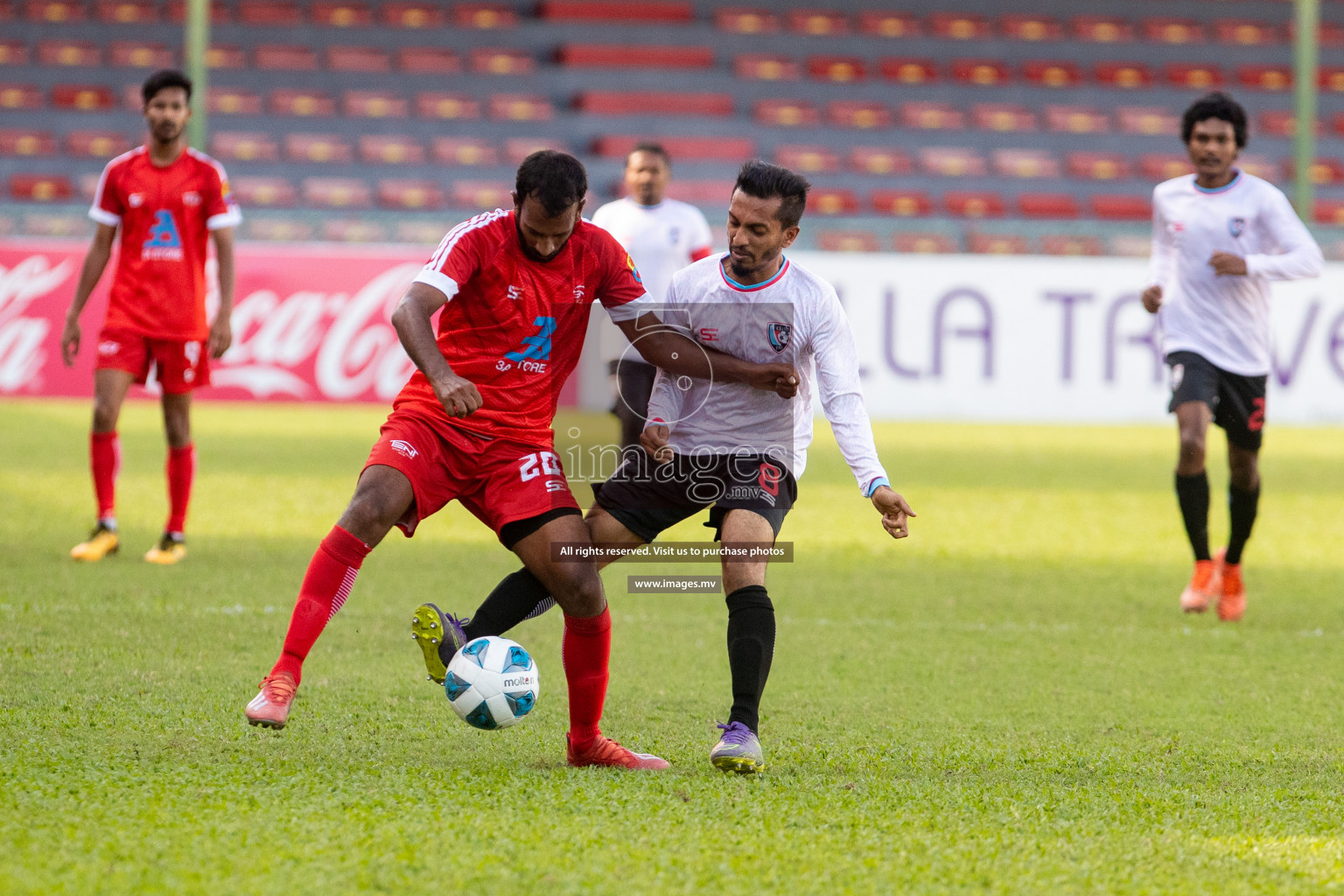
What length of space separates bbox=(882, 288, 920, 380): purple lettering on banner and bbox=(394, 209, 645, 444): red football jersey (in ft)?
37.0

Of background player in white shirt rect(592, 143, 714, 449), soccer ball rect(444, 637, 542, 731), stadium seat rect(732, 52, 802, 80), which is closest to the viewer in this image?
soccer ball rect(444, 637, 542, 731)

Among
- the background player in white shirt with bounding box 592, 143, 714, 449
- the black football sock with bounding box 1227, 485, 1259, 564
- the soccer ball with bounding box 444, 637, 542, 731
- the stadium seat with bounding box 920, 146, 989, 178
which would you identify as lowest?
the soccer ball with bounding box 444, 637, 542, 731

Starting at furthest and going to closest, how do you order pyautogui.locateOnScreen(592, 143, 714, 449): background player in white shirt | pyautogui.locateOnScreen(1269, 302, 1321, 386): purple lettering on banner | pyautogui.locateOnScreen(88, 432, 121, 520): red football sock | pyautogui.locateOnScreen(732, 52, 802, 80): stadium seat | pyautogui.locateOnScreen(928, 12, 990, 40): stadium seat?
pyautogui.locateOnScreen(928, 12, 990, 40): stadium seat, pyautogui.locateOnScreen(732, 52, 802, 80): stadium seat, pyautogui.locateOnScreen(1269, 302, 1321, 386): purple lettering on banner, pyautogui.locateOnScreen(592, 143, 714, 449): background player in white shirt, pyautogui.locateOnScreen(88, 432, 121, 520): red football sock

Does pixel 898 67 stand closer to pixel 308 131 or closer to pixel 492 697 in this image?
pixel 308 131

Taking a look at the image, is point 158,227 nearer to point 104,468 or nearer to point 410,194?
point 104,468

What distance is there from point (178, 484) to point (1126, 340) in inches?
422

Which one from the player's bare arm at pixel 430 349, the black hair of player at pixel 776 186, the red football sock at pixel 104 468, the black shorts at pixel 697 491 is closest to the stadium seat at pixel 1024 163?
the red football sock at pixel 104 468

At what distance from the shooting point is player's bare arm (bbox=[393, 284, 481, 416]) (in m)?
3.43

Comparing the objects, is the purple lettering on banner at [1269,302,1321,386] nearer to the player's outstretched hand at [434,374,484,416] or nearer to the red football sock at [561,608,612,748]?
the red football sock at [561,608,612,748]

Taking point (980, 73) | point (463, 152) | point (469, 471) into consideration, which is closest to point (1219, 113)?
point (469, 471)

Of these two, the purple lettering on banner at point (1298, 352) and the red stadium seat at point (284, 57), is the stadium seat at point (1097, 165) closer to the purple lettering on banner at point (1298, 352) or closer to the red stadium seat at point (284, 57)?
the purple lettering on banner at point (1298, 352)

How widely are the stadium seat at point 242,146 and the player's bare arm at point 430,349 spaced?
18684 millimetres

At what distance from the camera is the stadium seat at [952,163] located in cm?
2162

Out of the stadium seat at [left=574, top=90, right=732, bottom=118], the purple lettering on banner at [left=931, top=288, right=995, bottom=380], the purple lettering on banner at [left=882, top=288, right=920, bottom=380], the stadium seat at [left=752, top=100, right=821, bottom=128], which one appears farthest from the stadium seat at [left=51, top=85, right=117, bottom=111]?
the purple lettering on banner at [left=931, top=288, right=995, bottom=380]
